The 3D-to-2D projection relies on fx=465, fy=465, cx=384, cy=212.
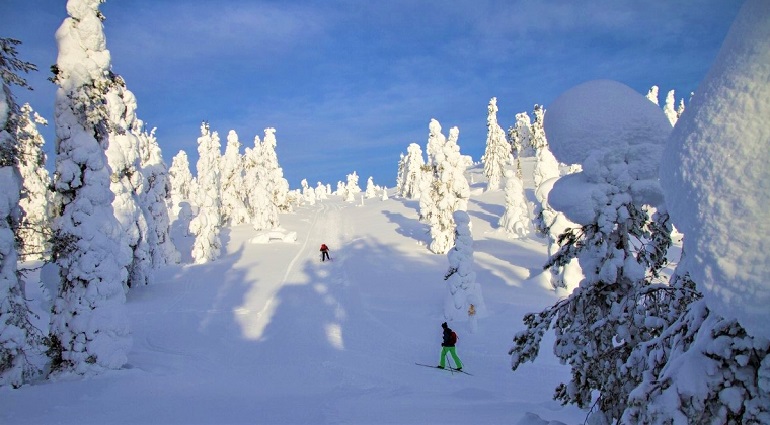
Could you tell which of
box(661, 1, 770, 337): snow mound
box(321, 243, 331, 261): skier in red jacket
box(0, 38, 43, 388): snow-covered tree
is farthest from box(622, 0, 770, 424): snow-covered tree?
box(321, 243, 331, 261): skier in red jacket

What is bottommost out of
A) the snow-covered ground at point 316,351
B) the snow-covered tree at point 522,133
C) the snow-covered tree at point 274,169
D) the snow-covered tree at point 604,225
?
the snow-covered ground at point 316,351

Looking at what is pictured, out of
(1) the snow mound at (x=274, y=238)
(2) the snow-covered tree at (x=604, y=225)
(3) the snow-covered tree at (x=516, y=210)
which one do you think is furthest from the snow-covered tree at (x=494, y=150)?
(2) the snow-covered tree at (x=604, y=225)

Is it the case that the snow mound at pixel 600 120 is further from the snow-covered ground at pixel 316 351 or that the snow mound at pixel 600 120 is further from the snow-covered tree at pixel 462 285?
the snow-covered tree at pixel 462 285

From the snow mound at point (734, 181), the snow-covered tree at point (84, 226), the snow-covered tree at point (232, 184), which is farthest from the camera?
the snow-covered tree at point (232, 184)

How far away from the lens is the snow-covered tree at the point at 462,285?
1964cm

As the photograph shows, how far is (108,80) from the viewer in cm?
1441

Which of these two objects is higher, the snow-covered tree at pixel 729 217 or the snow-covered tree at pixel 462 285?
the snow-covered tree at pixel 729 217

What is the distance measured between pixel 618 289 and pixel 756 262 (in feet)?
14.2

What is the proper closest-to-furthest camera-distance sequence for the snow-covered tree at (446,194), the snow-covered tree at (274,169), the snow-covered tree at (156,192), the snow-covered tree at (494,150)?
the snow-covered tree at (156,192), the snow-covered tree at (446,194), the snow-covered tree at (274,169), the snow-covered tree at (494,150)

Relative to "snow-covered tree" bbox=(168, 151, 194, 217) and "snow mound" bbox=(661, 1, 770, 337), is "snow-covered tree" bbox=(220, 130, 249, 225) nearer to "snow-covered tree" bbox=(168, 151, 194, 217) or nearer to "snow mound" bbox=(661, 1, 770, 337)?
"snow-covered tree" bbox=(168, 151, 194, 217)

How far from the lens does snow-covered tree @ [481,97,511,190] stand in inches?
3159

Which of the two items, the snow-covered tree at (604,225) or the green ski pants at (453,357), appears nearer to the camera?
the snow-covered tree at (604,225)

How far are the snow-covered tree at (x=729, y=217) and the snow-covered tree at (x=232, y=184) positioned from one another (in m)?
61.1

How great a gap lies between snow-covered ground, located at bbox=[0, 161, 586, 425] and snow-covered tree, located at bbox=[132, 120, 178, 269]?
5182mm
